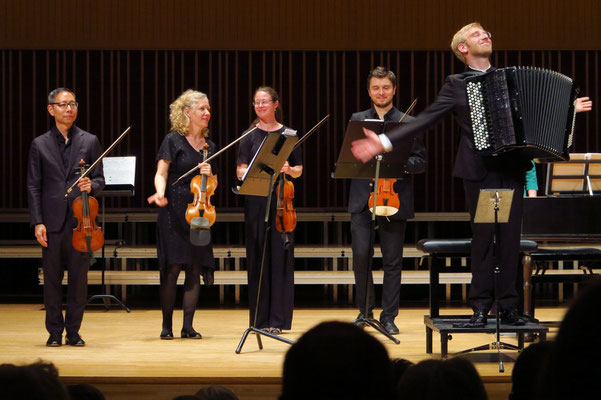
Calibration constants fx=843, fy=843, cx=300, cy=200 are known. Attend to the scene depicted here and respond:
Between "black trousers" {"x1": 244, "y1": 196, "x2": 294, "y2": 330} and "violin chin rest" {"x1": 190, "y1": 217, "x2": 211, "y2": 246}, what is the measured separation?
1.19ft

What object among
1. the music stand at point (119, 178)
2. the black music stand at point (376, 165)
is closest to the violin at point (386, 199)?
the black music stand at point (376, 165)

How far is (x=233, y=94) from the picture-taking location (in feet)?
28.5

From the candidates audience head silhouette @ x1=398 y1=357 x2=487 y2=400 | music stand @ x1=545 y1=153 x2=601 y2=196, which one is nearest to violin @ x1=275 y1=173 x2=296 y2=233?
music stand @ x1=545 y1=153 x2=601 y2=196

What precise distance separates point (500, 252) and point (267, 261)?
1645 mm

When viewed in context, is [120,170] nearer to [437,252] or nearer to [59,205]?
[59,205]

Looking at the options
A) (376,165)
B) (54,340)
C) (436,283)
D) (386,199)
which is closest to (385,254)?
(386,199)

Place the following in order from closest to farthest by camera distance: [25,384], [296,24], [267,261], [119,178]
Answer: [25,384] < [267,261] < [119,178] < [296,24]

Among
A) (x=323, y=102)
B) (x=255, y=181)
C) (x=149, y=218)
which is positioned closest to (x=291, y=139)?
(x=255, y=181)

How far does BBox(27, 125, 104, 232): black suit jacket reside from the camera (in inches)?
193

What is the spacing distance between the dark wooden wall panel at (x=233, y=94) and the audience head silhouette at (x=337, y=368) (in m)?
7.24

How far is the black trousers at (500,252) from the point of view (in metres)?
4.21

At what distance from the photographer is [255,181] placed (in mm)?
4676

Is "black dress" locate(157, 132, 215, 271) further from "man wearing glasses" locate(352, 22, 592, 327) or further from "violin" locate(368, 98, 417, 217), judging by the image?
"man wearing glasses" locate(352, 22, 592, 327)

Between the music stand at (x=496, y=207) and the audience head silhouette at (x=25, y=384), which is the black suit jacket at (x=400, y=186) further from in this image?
the audience head silhouette at (x=25, y=384)
